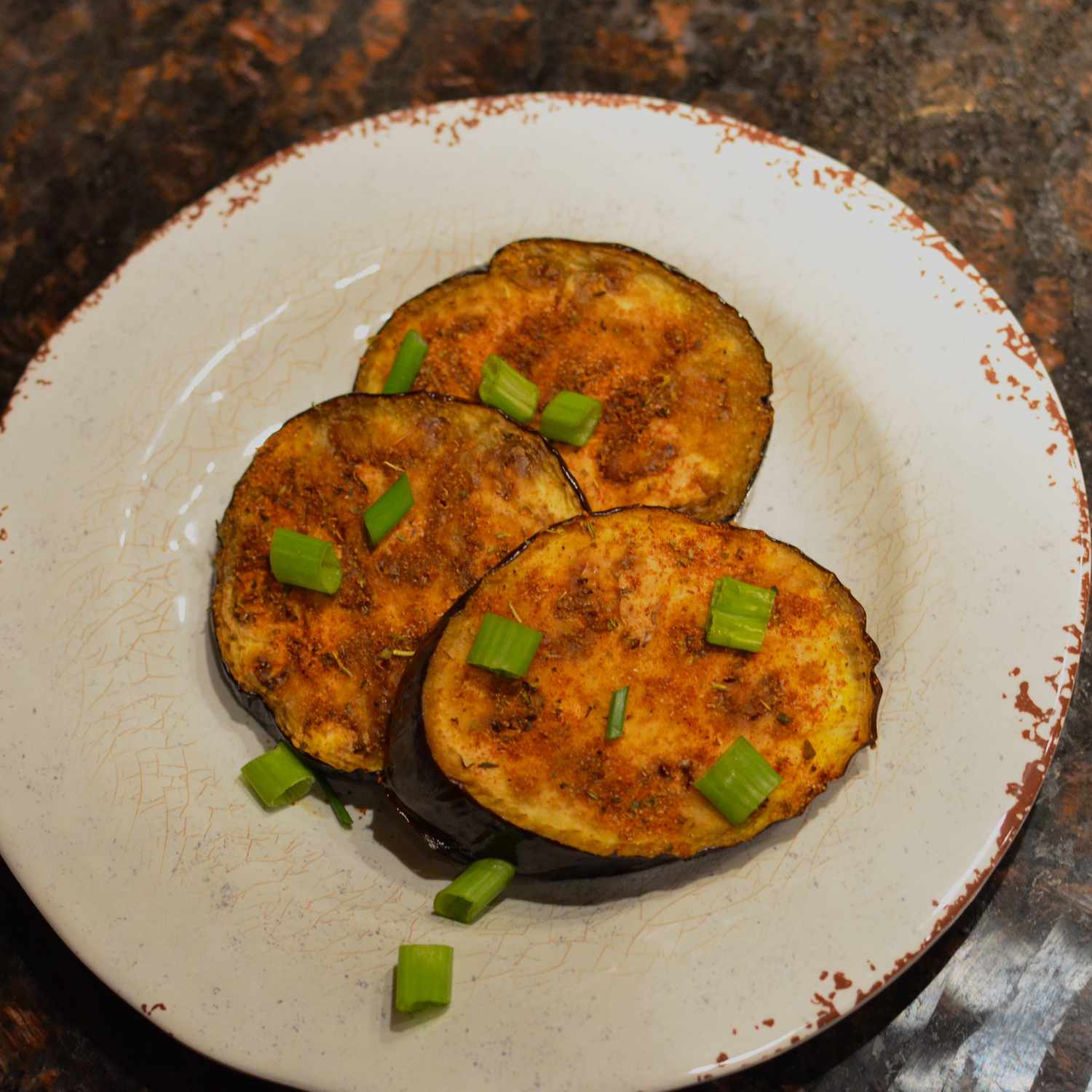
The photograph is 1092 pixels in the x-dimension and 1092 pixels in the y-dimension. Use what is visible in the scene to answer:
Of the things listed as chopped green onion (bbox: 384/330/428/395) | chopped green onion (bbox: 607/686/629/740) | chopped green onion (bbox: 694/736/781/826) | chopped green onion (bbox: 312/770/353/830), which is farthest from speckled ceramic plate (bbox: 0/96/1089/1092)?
Answer: chopped green onion (bbox: 607/686/629/740)

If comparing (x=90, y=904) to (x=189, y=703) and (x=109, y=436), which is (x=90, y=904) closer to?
(x=189, y=703)

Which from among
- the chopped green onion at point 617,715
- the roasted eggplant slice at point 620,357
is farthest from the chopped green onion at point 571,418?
the chopped green onion at point 617,715

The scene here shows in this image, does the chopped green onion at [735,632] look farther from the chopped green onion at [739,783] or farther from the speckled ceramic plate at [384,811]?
the speckled ceramic plate at [384,811]

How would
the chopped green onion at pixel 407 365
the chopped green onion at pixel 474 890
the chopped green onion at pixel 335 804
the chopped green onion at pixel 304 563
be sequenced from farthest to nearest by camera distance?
the chopped green onion at pixel 407 365
the chopped green onion at pixel 335 804
the chopped green onion at pixel 304 563
the chopped green onion at pixel 474 890

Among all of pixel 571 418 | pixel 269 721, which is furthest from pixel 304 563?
pixel 571 418

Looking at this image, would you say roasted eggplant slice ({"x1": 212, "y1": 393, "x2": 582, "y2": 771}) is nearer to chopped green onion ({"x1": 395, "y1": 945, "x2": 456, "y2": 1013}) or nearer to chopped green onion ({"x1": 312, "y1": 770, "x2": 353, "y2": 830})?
chopped green onion ({"x1": 312, "y1": 770, "x2": 353, "y2": 830})
